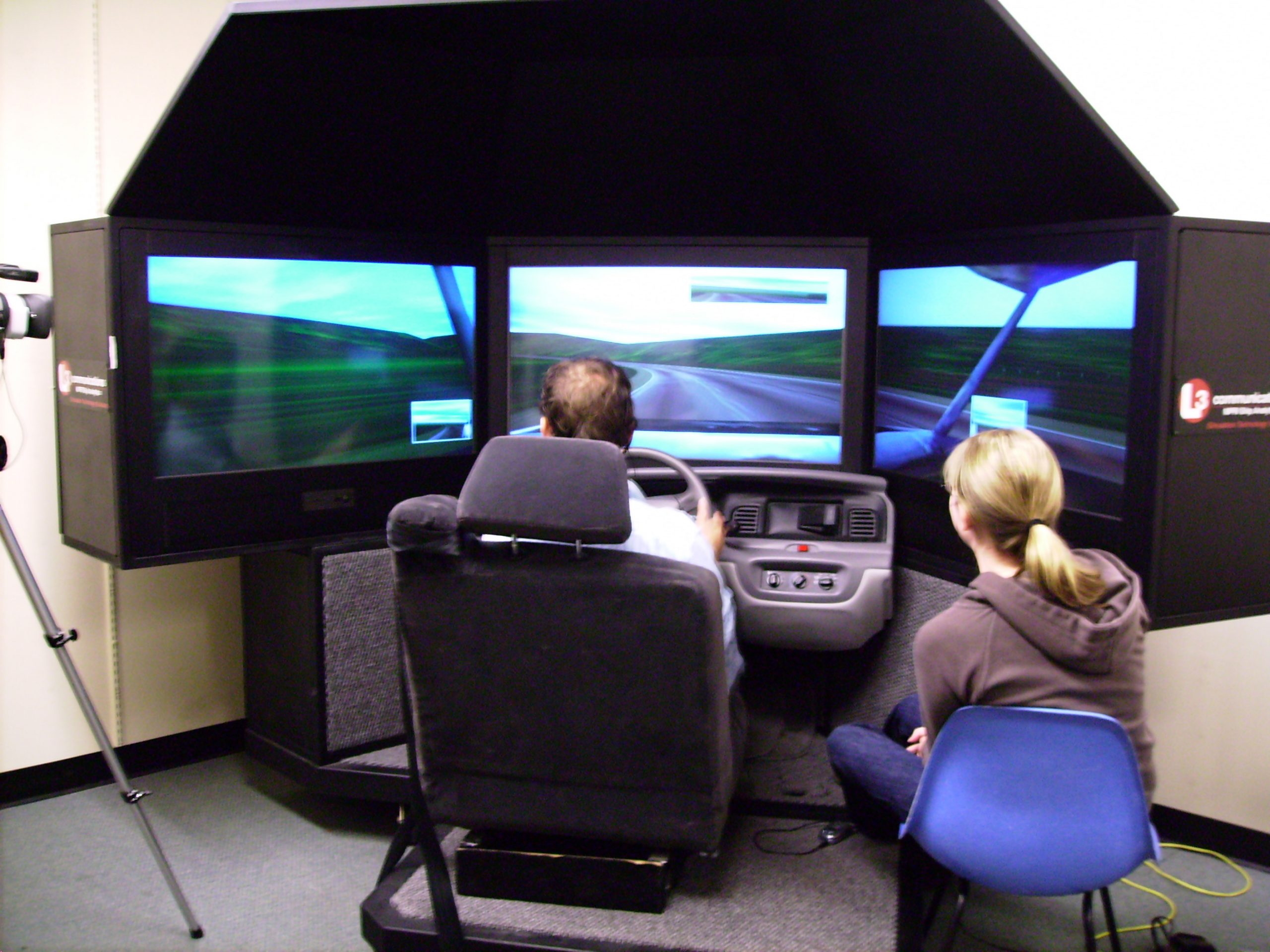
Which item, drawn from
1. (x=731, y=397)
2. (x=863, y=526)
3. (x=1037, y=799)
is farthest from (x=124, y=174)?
(x=1037, y=799)

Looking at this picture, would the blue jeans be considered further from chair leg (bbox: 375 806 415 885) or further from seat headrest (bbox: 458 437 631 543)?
chair leg (bbox: 375 806 415 885)

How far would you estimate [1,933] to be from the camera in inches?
92.5

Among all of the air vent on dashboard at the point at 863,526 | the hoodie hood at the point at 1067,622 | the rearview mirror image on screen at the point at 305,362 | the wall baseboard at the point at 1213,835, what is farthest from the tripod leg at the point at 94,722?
the wall baseboard at the point at 1213,835

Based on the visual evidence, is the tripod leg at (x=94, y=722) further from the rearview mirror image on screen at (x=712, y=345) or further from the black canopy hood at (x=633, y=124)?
the rearview mirror image on screen at (x=712, y=345)

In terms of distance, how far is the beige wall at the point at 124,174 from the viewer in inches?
105

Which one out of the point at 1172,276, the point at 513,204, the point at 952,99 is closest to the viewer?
the point at 1172,276

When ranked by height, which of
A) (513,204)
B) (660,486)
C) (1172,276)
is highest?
(513,204)

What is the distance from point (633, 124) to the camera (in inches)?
112

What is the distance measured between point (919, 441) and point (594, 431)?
962 millimetres

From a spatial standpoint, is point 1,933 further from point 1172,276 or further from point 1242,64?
point 1242,64

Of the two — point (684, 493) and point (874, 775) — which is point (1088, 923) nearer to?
point (874, 775)

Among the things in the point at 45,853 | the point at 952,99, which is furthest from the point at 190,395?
the point at 952,99

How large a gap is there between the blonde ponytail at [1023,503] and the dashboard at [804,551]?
2.22 feet

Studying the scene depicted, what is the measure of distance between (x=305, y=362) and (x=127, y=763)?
4.40 ft
